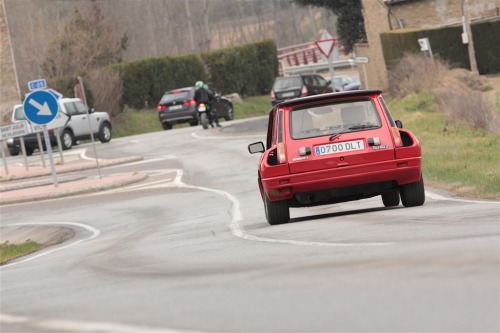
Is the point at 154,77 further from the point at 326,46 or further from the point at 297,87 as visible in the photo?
the point at 326,46

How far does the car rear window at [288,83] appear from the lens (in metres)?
52.2

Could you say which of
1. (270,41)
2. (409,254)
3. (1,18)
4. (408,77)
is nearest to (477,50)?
(408,77)

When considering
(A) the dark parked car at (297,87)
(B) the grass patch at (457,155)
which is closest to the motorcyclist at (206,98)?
(A) the dark parked car at (297,87)

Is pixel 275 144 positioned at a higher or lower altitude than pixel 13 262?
higher

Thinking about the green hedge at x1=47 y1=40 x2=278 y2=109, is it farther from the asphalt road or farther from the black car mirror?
the asphalt road

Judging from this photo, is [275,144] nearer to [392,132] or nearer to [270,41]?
[392,132]

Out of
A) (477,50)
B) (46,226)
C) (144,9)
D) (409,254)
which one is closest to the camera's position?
(409,254)

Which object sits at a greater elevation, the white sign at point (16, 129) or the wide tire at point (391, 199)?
the white sign at point (16, 129)

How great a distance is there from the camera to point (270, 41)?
7831 cm

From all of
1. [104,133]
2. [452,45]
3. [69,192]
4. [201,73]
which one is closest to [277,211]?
[69,192]

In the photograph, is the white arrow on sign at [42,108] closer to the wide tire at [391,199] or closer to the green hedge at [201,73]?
the wide tire at [391,199]

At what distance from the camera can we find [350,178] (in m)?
13.2

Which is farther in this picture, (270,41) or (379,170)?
(270,41)

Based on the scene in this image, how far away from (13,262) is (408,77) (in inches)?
1234
